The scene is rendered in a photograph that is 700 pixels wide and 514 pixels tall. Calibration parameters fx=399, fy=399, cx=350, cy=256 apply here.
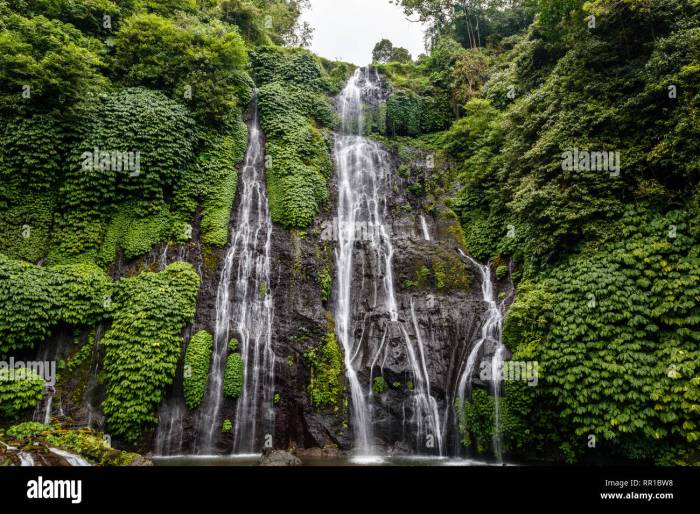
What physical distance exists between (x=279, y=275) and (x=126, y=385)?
5.86 metres

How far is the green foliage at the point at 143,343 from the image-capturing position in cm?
1116

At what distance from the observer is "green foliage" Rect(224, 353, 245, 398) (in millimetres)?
12164

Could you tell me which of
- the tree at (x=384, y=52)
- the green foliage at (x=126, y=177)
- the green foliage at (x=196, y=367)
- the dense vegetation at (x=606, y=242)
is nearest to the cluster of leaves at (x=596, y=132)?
the dense vegetation at (x=606, y=242)

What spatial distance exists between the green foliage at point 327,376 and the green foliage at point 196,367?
10.4ft

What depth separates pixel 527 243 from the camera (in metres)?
13.4

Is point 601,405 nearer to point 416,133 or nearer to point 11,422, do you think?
point 11,422

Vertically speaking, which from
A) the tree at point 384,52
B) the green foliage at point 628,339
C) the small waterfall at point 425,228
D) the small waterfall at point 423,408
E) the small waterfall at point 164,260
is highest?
the tree at point 384,52

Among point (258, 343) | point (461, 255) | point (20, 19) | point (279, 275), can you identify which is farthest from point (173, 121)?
point (461, 255)

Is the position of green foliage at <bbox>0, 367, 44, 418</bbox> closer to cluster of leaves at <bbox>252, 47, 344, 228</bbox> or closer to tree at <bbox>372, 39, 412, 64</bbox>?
cluster of leaves at <bbox>252, 47, 344, 228</bbox>

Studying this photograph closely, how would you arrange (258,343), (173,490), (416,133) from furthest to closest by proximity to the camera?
(416,133) → (258,343) → (173,490)

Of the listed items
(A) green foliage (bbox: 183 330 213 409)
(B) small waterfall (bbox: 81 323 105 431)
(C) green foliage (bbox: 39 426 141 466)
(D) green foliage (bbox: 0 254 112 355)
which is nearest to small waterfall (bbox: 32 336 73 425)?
(D) green foliage (bbox: 0 254 112 355)

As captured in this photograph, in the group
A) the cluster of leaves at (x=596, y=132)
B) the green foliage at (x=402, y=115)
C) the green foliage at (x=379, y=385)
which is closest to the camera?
the cluster of leaves at (x=596, y=132)

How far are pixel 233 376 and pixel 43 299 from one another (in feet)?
19.7

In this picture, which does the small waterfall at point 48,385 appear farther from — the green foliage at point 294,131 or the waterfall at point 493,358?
the waterfall at point 493,358
